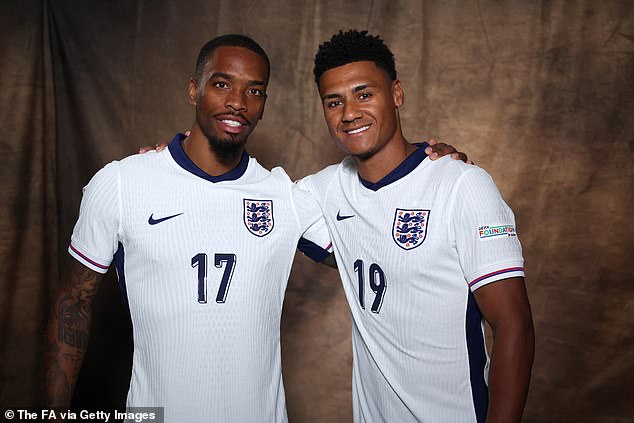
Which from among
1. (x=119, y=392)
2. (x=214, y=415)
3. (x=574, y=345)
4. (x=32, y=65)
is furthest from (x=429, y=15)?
(x=119, y=392)

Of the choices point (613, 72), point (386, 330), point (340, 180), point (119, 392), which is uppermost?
point (613, 72)

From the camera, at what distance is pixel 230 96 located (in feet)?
6.40

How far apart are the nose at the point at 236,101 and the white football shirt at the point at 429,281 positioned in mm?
497

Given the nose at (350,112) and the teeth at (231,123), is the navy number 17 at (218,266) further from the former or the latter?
the nose at (350,112)

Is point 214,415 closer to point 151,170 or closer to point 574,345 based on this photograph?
point 151,170

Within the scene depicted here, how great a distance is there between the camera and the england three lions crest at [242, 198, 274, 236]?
1910mm

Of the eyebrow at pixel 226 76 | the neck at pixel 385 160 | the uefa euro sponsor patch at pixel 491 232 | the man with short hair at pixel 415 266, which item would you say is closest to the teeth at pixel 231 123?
the eyebrow at pixel 226 76

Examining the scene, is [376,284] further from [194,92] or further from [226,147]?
[194,92]

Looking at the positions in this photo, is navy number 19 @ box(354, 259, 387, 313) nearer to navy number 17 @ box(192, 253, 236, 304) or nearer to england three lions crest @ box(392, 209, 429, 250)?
england three lions crest @ box(392, 209, 429, 250)

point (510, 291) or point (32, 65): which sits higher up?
point (32, 65)

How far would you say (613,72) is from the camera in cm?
290

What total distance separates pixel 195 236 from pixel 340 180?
543mm

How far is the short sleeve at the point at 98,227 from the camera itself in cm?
183

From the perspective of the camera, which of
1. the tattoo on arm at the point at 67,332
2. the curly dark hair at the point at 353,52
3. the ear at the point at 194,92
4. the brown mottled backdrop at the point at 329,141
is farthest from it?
the brown mottled backdrop at the point at 329,141
